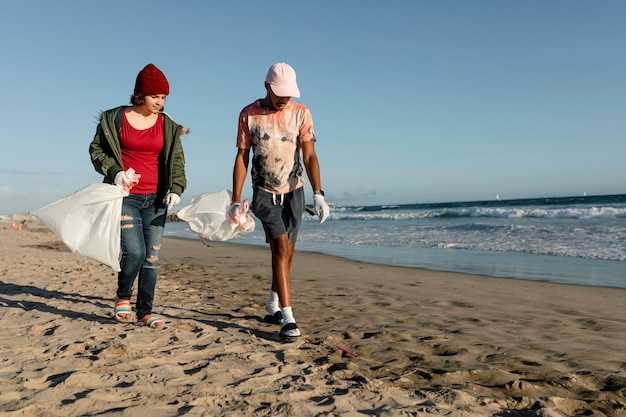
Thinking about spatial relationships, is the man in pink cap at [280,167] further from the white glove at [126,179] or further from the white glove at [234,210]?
the white glove at [126,179]

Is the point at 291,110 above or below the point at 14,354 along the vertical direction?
above

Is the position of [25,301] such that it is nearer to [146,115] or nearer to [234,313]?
[234,313]

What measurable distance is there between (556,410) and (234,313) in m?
2.90

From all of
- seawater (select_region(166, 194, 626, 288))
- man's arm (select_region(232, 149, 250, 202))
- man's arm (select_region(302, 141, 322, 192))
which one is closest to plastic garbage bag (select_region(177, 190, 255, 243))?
man's arm (select_region(232, 149, 250, 202))

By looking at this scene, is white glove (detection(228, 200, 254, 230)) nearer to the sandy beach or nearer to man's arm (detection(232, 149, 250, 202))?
man's arm (detection(232, 149, 250, 202))

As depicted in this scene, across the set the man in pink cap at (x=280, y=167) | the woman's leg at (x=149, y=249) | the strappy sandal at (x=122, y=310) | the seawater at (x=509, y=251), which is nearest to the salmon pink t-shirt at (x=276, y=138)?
the man in pink cap at (x=280, y=167)

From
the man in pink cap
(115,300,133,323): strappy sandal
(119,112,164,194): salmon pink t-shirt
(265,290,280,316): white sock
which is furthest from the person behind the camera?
(265,290,280,316): white sock

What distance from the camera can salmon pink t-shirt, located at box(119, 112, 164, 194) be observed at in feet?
12.0

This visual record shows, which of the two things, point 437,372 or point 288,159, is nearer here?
point 437,372

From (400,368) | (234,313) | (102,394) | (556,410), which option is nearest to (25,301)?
(234,313)

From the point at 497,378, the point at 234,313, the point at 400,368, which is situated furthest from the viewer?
the point at 234,313

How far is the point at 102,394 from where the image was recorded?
2324 millimetres

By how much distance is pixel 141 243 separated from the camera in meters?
3.75

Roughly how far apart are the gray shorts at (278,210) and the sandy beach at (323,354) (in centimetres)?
79
